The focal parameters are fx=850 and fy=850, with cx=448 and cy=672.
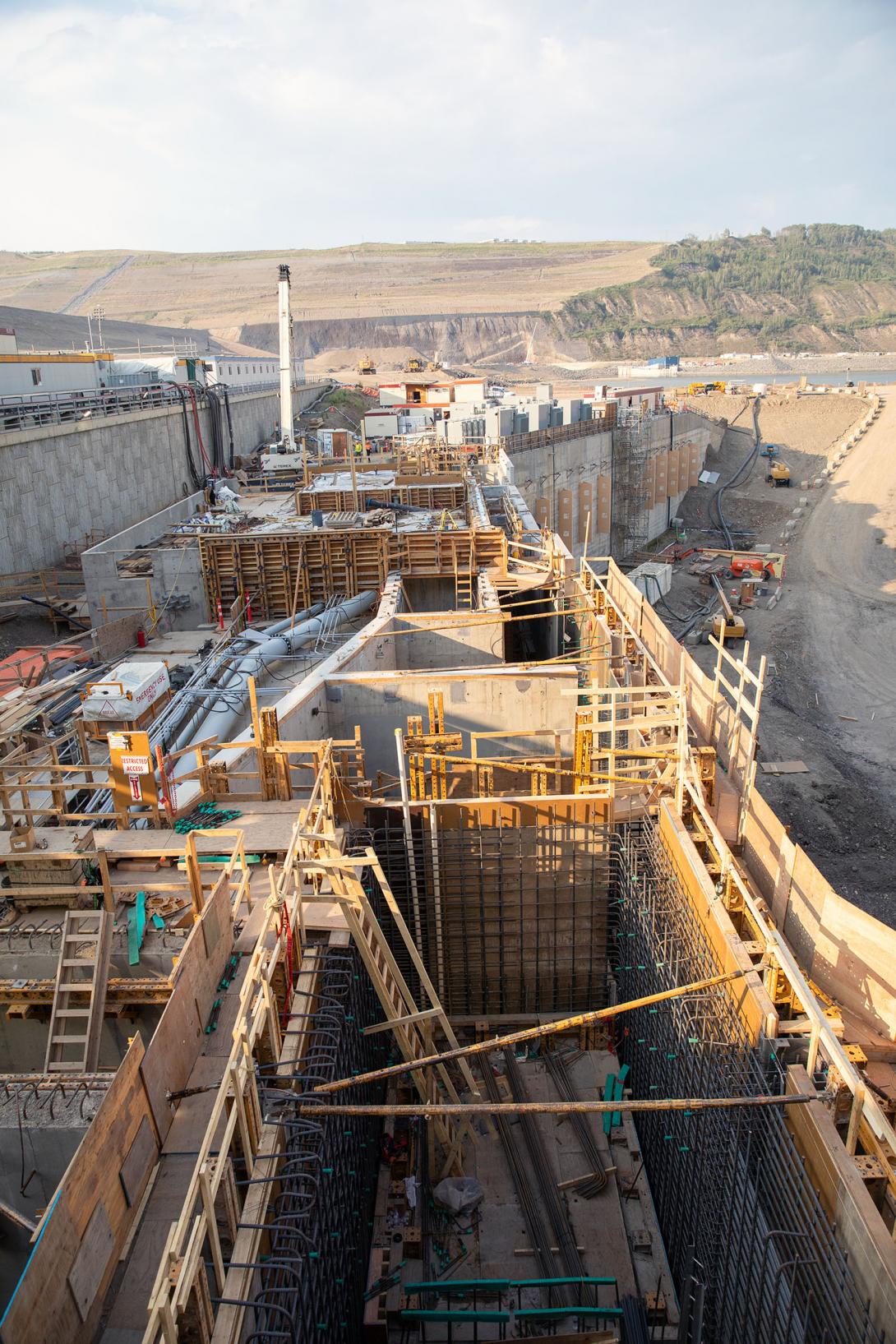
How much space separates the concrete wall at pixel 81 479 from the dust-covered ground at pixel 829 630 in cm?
2110

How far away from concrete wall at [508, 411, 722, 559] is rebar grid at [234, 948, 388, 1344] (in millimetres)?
29496

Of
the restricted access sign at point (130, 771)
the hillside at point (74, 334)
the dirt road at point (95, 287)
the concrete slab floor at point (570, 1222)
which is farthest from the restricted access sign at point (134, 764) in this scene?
the dirt road at point (95, 287)

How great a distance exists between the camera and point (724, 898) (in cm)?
829

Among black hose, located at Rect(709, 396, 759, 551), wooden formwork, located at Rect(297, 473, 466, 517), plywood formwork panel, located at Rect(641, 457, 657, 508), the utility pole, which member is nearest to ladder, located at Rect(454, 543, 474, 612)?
wooden formwork, located at Rect(297, 473, 466, 517)

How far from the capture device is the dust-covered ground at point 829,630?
18.9 meters

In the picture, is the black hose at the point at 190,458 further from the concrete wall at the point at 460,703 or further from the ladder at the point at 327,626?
the concrete wall at the point at 460,703

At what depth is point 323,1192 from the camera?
20.6 ft

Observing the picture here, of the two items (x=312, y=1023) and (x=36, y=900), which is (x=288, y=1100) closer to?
(x=312, y=1023)

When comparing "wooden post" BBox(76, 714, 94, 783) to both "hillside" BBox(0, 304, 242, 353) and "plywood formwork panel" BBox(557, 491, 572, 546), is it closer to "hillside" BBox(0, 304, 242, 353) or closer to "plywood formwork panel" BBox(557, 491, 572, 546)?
"plywood formwork panel" BBox(557, 491, 572, 546)

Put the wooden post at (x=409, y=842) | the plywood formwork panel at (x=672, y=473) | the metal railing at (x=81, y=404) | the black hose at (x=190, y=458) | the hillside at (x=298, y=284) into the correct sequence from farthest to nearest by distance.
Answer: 1. the hillside at (x=298, y=284)
2. the plywood formwork panel at (x=672, y=473)
3. the black hose at (x=190, y=458)
4. the metal railing at (x=81, y=404)
5. the wooden post at (x=409, y=842)

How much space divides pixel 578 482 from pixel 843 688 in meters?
18.8

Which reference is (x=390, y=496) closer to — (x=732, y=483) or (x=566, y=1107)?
(x=566, y=1107)

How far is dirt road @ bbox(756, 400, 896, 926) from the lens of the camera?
18.3 metres

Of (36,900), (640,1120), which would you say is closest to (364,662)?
(36,900)
